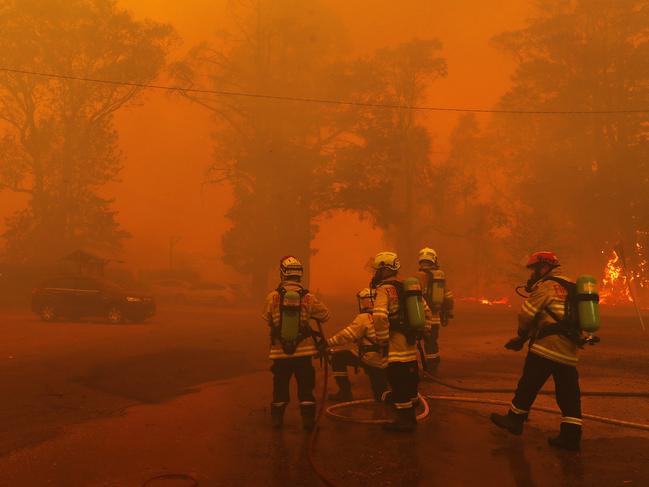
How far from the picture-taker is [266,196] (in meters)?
30.1

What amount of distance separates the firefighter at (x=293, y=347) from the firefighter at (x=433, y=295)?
2.79 m

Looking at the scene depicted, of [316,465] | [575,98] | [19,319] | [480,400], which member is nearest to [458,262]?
[575,98]

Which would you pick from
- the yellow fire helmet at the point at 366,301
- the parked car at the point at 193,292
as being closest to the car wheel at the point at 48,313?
the parked car at the point at 193,292

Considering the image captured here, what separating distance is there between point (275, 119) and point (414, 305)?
82.0ft

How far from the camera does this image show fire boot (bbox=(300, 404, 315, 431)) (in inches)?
231

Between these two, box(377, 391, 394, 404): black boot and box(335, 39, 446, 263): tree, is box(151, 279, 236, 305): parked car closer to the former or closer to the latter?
box(335, 39, 446, 263): tree

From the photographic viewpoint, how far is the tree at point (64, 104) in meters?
29.4

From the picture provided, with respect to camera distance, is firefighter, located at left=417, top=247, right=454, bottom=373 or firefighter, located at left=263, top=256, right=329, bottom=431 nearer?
firefighter, located at left=263, top=256, right=329, bottom=431

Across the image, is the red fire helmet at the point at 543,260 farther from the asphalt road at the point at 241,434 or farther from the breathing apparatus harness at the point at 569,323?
the asphalt road at the point at 241,434

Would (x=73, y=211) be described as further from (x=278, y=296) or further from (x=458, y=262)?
(x=278, y=296)

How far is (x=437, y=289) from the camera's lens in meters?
8.59

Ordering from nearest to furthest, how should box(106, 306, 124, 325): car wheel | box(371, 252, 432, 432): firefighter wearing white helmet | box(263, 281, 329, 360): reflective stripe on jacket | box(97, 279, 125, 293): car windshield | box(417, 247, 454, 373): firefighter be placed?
box(371, 252, 432, 432): firefighter wearing white helmet
box(263, 281, 329, 360): reflective stripe on jacket
box(417, 247, 454, 373): firefighter
box(106, 306, 124, 325): car wheel
box(97, 279, 125, 293): car windshield

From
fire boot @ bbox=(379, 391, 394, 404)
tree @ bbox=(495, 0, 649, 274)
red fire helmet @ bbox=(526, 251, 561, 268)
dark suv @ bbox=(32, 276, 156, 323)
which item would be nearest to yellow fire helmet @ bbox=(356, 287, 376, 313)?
fire boot @ bbox=(379, 391, 394, 404)

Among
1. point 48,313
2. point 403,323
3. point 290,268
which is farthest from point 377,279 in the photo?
point 48,313
